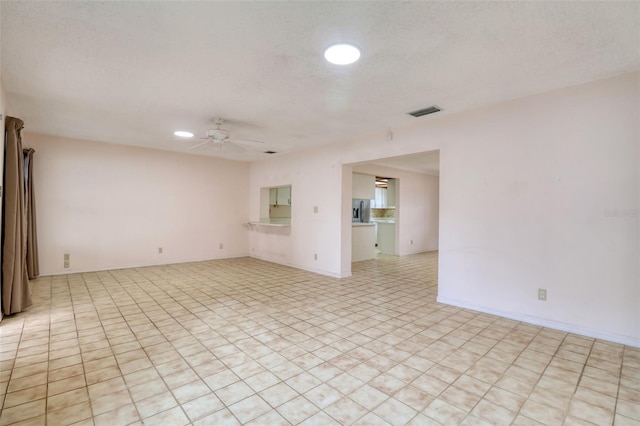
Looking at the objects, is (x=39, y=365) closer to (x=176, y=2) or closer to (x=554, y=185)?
(x=176, y=2)

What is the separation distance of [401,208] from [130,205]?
20.1 feet

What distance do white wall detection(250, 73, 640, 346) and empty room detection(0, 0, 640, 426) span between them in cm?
2

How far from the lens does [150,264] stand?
6094 millimetres

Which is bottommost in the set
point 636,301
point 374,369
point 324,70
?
point 374,369

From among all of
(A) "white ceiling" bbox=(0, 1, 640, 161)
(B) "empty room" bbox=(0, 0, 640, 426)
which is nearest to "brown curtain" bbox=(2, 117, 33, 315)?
(B) "empty room" bbox=(0, 0, 640, 426)

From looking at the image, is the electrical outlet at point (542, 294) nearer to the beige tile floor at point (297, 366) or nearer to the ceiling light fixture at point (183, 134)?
the beige tile floor at point (297, 366)

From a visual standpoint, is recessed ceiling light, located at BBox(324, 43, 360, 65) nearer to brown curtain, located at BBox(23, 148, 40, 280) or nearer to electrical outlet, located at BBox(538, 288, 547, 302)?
electrical outlet, located at BBox(538, 288, 547, 302)

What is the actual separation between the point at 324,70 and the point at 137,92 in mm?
2049

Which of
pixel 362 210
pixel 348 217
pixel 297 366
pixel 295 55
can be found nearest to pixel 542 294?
pixel 297 366

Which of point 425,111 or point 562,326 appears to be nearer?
point 562,326

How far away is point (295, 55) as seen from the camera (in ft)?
7.63

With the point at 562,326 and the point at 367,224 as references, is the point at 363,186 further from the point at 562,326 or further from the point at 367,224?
the point at 562,326

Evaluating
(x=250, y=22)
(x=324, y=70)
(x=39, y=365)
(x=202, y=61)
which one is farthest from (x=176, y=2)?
(x=39, y=365)

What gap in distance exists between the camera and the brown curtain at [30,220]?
4.65 meters
